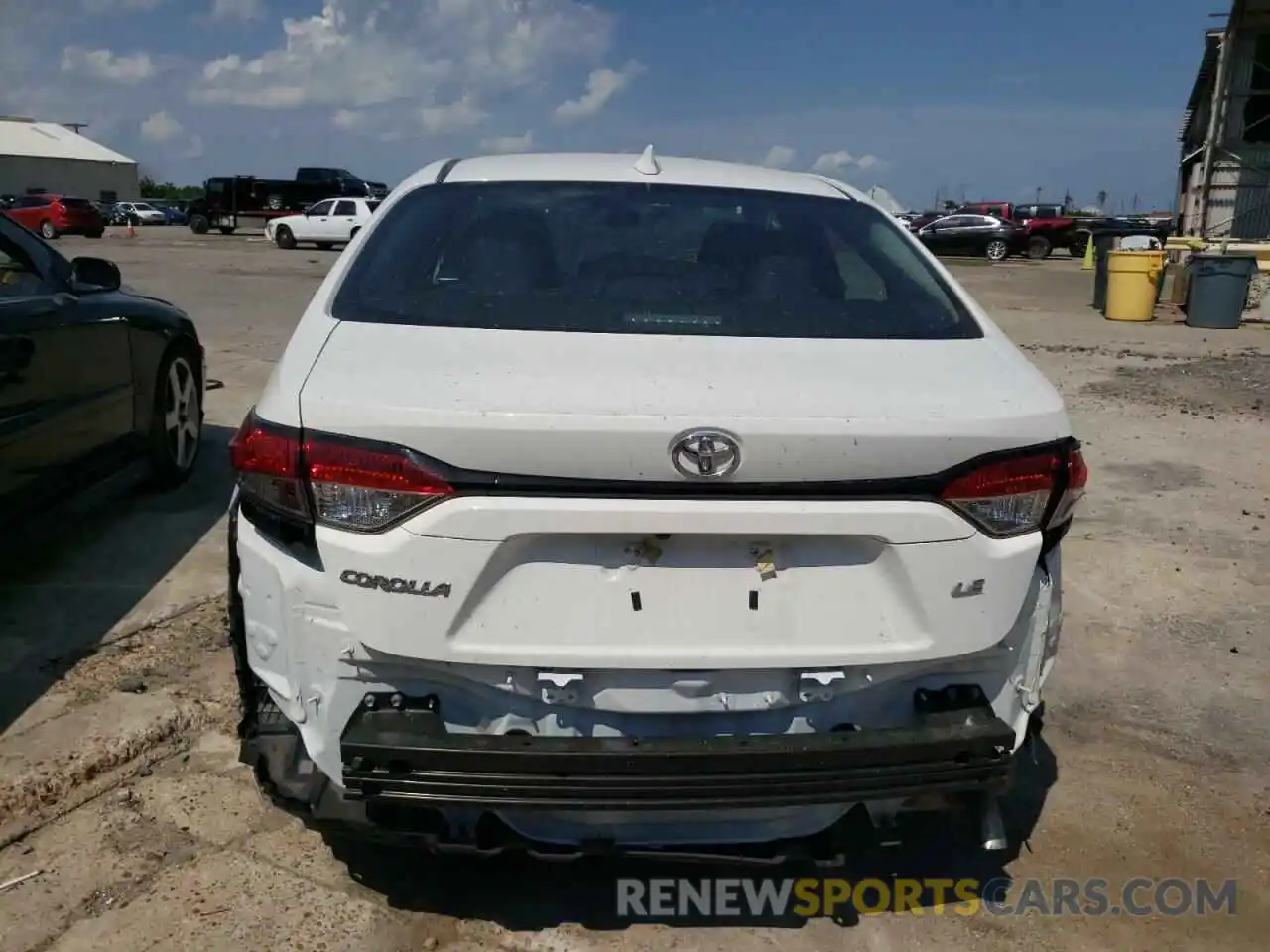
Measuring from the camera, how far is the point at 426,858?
283 centimetres

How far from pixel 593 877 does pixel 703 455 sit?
1304 mm

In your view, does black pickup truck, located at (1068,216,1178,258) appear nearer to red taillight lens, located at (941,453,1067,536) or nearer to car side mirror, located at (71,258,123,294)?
car side mirror, located at (71,258,123,294)

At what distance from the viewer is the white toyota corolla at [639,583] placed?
6.78ft

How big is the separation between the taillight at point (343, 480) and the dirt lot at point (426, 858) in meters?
1.08

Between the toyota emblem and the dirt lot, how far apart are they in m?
1.21

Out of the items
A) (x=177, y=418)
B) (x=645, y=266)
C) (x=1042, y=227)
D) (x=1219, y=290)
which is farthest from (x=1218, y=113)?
(x=645, y=266)

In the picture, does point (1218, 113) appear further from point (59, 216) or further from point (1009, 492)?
point (59, 216)

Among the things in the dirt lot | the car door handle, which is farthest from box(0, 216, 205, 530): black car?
the dirt lot

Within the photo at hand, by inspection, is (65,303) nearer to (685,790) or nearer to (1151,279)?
(685,790)

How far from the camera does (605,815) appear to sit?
2.26 metres

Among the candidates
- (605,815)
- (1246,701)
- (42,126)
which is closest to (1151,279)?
(1246,701)

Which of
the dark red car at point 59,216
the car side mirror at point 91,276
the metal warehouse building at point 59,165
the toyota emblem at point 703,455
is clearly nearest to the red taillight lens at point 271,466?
the toyota emblem at point 703,455

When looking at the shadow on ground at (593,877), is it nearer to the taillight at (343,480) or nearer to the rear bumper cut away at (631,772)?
the rear bumper cut away at (631,772)

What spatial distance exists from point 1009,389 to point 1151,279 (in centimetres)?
1554
